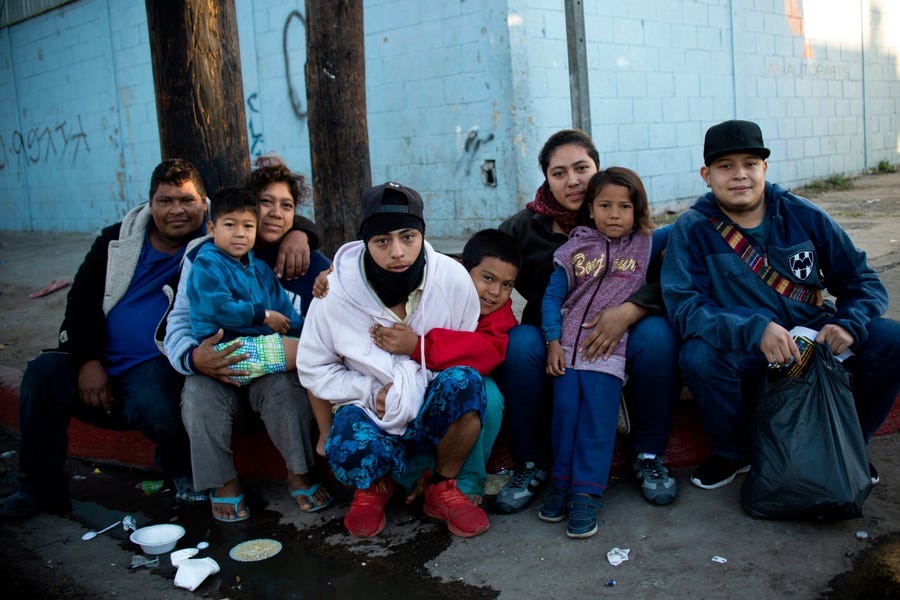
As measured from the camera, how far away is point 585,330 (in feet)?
10.4

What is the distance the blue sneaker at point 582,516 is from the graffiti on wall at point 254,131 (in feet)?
27.6

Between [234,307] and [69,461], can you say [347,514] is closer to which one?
[234,307]

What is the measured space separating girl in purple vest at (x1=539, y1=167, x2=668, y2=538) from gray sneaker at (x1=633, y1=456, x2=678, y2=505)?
199 millimetres

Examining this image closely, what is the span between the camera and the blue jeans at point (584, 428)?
2.97 meters

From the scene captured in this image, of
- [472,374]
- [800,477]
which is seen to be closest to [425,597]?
[472,374]

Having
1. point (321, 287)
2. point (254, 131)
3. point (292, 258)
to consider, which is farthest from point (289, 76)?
point (321, 287)

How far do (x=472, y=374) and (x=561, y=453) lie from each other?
18.1 inches

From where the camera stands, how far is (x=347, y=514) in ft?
10.3

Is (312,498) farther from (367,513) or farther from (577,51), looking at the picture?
(577,51)

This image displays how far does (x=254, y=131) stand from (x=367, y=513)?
27.6 feet

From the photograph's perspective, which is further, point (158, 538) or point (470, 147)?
point (470, 147)

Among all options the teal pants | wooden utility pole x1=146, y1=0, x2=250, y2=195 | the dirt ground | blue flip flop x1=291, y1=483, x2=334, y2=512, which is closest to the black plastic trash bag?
the dirt ground

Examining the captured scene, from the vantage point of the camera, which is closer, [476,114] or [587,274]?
[587,274]

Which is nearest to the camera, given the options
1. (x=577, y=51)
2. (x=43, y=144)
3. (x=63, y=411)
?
(x=63, y=411)
